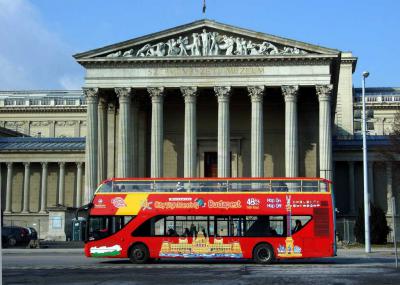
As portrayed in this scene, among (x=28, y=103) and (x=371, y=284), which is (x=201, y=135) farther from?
(x=28, y=103)

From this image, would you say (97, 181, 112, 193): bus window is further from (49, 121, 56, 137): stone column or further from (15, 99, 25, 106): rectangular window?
(15, 99, 25, 106): rectangular window

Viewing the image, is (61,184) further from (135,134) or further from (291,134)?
(291,134)

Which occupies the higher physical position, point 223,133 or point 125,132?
point 125,132

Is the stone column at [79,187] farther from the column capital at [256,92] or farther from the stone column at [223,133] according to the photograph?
the column capital at [256,92]

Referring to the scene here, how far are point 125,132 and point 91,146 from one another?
11.7ft

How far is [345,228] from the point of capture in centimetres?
6175

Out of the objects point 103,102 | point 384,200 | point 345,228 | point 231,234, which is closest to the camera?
point 231,234

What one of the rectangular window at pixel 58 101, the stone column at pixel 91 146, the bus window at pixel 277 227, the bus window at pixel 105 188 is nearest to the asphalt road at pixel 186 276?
the bus window at pixel 277 227

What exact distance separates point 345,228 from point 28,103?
84.3m

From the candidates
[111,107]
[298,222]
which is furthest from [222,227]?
[111,107]

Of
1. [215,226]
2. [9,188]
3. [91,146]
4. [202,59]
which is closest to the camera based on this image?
[215,226]

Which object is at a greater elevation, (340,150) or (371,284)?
(340,150)

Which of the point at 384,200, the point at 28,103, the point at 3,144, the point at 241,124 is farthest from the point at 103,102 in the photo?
the point at 28,103

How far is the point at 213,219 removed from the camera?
34312 mm
